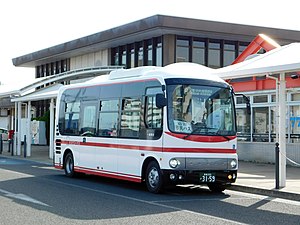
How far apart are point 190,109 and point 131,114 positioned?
2.07m

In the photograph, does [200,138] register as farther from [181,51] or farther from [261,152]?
[181,51]

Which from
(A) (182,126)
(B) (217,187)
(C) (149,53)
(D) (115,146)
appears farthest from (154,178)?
(C) (149,53)

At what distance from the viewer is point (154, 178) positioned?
538 inches

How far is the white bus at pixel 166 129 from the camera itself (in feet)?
43.5

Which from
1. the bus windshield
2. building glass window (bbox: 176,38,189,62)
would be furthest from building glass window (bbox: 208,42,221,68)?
the bus windshield

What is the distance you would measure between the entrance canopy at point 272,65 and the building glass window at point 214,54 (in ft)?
56.5

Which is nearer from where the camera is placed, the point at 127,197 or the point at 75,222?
the point at 75,222

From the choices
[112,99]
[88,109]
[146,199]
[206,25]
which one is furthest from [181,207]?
[206,25]

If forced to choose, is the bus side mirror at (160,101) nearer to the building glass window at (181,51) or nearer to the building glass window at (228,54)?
the building glass window at (181,51)

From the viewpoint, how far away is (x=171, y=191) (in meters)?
14.4

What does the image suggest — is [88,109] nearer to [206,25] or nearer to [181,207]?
[181,207]

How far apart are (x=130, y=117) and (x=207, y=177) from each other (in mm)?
2967

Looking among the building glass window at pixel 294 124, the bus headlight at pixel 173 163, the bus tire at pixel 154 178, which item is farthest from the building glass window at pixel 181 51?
the bus headlight at pixel 173 163

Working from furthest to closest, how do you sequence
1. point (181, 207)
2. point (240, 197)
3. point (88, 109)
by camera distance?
point (88, 109) < point (240, 197) < point (181, 207)
